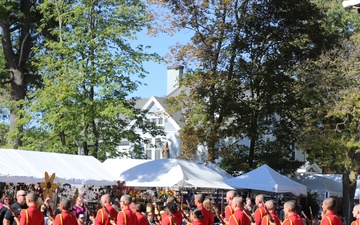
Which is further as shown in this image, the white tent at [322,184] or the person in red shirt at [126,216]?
the white tent at [322,184]

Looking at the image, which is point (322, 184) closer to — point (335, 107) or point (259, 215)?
point (335, 107)

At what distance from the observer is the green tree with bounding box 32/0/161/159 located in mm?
35688

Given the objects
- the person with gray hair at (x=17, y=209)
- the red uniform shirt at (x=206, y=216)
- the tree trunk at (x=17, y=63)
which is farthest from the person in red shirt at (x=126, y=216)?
the tree trunk at (x=17, y=63)

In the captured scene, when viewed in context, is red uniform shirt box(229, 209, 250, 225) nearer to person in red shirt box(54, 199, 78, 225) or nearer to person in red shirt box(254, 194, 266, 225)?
person in red shirt box(254, 194, 266, 225)

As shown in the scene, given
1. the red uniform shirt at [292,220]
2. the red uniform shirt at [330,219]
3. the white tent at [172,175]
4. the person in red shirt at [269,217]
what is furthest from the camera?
the white tent at [172,175]

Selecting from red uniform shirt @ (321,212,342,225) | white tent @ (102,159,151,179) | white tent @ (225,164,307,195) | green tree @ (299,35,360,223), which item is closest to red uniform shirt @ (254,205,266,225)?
red uniform shirt @ (321,212,342,225)

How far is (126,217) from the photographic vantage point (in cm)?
1302

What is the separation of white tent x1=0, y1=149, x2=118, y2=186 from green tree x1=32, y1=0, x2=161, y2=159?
11.8 m

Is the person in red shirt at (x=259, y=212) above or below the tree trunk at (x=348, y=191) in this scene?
below

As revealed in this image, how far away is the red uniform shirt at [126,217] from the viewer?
13.0 m

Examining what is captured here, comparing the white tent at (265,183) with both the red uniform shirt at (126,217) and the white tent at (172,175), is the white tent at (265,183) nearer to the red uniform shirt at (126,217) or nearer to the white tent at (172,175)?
the white tent at (172,175)

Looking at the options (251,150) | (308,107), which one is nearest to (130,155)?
(251,150)

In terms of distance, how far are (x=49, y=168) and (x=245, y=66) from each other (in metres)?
19.2

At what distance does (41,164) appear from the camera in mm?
21188
